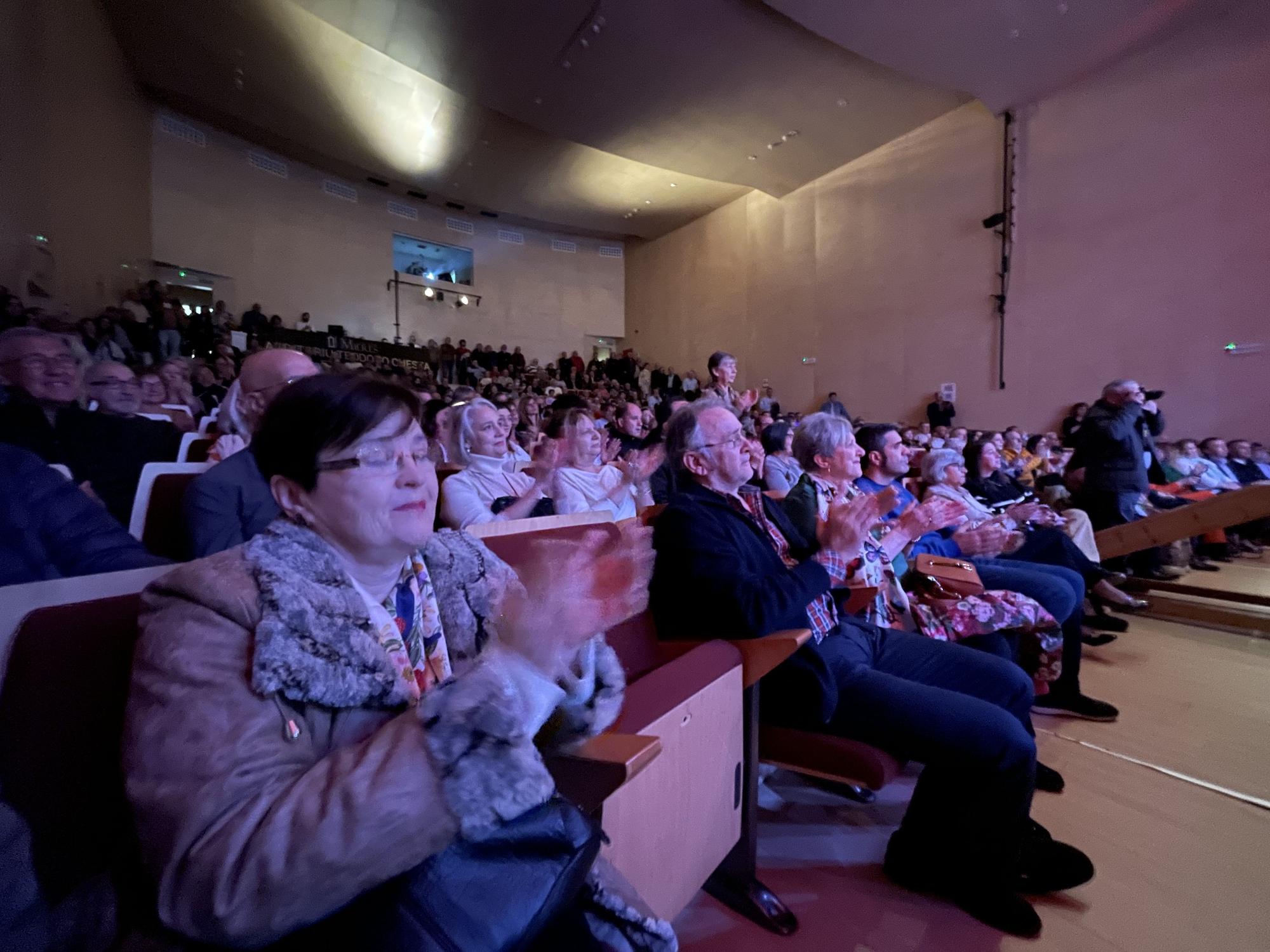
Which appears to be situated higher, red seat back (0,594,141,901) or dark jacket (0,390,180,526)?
dark jacket (0,390,180,526)

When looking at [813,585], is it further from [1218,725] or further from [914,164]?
[914,164]

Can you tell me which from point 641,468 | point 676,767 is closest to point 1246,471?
point 641,468

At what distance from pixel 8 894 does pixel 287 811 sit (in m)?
0.37

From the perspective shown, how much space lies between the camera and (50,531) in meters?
1.24

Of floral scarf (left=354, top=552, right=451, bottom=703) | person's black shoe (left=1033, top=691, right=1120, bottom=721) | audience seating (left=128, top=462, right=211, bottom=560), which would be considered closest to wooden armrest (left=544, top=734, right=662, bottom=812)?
floral scarf (left=354, top=552, right=451, bottom=703)

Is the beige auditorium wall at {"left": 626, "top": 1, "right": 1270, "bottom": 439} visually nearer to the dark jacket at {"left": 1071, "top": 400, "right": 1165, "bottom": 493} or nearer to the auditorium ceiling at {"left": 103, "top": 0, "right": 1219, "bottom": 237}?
the auditorium ceiling at {"left": 103, "top": 0, "right": 1219, "bottom": 237}

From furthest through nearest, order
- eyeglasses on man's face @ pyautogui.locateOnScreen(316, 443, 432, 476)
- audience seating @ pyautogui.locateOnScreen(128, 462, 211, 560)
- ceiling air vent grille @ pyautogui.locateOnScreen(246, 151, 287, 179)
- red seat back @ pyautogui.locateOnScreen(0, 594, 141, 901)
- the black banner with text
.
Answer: ceiling air vent grille @ pyautogui.locateOnScreen(246, 151, 287, 179), the black banner with text, audience seating @ pyautogui.locateOnScreen(128, 462, 211, 560), eyeglasses on man's face @ pyautogui.locateOnScreen(316, 443, 432, 476), red seat back @ pyautogui.locateOnScreen(0, 594, 141, 901)

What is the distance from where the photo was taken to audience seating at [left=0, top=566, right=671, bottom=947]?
2.31 feet

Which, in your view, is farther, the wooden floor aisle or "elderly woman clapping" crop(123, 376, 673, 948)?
the wooden floor aisle

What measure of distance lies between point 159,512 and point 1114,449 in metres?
5.38

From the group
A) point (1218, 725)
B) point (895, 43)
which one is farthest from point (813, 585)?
point (895, 43)

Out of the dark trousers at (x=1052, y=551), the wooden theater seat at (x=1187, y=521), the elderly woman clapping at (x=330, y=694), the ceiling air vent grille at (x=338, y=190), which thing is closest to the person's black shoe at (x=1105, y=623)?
the wooden theater seat at (x=1187, y=521)

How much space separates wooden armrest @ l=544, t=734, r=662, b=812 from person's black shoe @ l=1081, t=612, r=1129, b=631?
3743 mm

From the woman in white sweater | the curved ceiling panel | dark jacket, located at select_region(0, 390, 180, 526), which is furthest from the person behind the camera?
the curved ceiling panel
